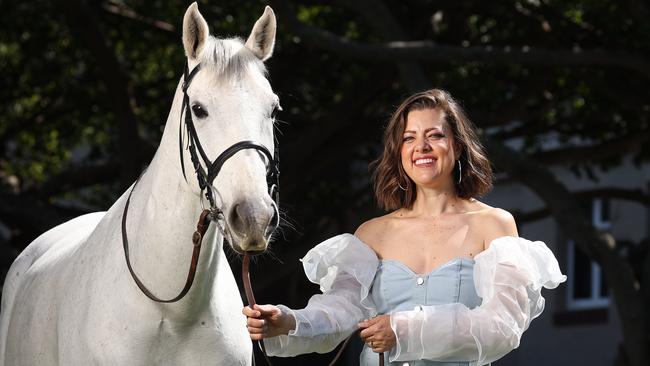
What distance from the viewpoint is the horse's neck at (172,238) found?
5109mm

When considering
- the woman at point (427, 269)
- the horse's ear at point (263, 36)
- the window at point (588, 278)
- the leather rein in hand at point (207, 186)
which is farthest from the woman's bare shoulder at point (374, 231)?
the window at point (588, 278)

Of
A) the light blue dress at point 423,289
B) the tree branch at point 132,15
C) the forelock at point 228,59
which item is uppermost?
the tree branch at point 132,15

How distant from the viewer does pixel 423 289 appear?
15.4 ft

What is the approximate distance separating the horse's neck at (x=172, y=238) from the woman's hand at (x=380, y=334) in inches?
34.3

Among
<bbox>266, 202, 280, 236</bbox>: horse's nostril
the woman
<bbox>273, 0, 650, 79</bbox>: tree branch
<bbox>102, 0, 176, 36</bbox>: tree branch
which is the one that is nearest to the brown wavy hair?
the woman

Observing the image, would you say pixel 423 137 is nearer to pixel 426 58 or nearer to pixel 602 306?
pixel 426 58

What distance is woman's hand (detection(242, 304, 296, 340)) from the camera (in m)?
4.43

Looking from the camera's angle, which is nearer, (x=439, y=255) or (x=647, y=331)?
(x=439, y=255)

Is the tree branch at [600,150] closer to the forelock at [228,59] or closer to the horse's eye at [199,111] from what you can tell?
the forelock at [228,59]

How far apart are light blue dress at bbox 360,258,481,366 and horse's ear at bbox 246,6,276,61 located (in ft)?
3.33

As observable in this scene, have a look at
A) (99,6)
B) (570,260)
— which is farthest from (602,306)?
(99,6)

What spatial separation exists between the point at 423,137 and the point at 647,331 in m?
7.88

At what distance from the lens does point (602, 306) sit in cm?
2061

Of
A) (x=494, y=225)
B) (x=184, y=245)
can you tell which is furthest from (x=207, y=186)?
(x=494, y=225)
